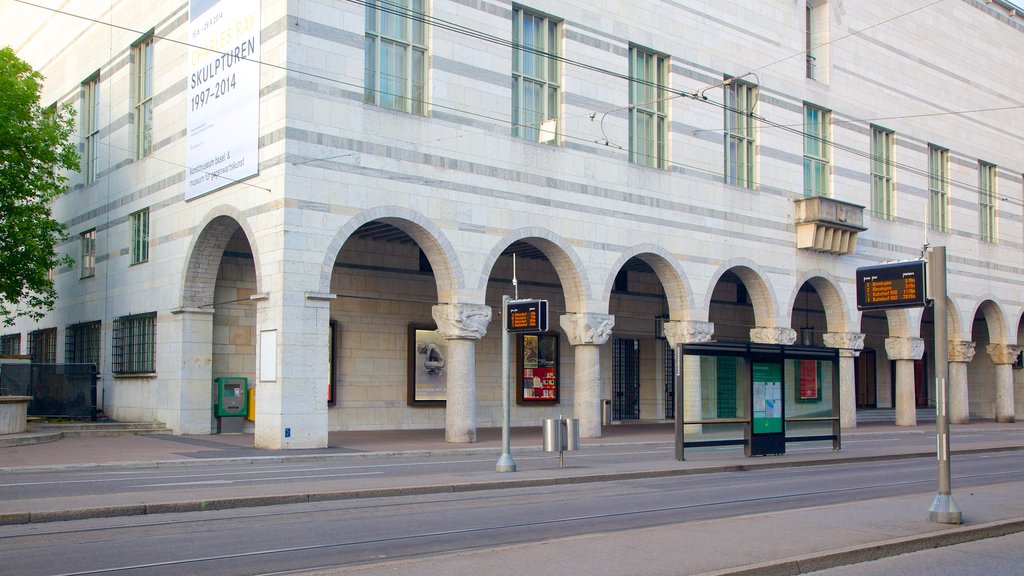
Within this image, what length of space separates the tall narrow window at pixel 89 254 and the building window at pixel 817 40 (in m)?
26.9

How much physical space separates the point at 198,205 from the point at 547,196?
32.0 ft

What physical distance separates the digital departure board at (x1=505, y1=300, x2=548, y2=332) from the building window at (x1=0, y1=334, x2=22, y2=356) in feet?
96.4

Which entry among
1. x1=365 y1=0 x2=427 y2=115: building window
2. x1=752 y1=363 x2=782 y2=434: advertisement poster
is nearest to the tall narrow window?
x1=365 y1=0 x2=427 y2=115: building window

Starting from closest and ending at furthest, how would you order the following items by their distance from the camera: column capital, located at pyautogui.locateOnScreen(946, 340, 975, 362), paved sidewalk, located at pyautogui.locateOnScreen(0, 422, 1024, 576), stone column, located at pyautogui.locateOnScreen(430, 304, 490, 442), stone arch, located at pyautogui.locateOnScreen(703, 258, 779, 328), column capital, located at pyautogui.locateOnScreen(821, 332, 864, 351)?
paved sidewalk, located at pyautogui.locateOnScreen(0, 422, 1024, 576)
stone column, located at pyautogui.locateOnScreen(430, 304, 490, 442)
stone arch, located at pyautogui.locateOnScreen(703, 258, 779, 328)
column capital, located at pyautogui.locateOnScreen(821, 332, 864, 351)
column capital, located at pyautogui.locateOnScreen(946, 340, 975, 362)

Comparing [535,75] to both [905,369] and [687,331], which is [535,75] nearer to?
[687,331]

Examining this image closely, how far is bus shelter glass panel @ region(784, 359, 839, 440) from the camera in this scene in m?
23.4

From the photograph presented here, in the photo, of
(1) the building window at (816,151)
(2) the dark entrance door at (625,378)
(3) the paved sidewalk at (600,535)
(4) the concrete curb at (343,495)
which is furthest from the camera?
(2) the dark entrance door at (625,378)

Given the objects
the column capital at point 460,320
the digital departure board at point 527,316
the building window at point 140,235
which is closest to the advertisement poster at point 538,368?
the column capital at point 460,320

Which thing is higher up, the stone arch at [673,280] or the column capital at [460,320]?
the stone arch at [673,280]

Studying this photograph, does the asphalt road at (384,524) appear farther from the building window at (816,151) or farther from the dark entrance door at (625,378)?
the building window at (816,151)

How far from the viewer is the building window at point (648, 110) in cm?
3161

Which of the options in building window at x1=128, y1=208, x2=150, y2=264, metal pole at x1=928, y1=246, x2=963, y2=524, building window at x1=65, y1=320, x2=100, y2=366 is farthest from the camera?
building window at x1=65, y1=320, x2=100, y2=366

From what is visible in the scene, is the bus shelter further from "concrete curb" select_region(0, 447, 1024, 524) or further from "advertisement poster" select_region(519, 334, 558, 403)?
"advertisement poster" select_region(519, 334, 558, 403)

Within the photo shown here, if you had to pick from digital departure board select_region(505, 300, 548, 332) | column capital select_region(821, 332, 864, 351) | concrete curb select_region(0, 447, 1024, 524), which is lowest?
concrete curb select_region(0, 447, 1024, 524)
